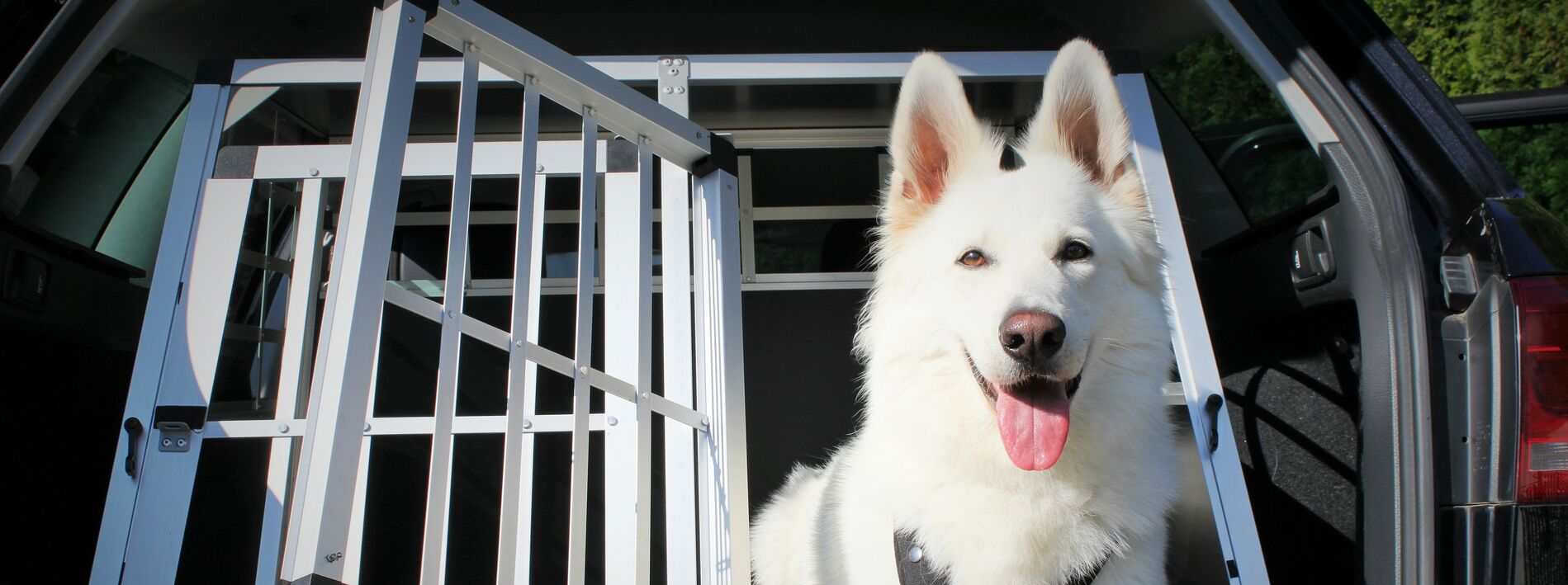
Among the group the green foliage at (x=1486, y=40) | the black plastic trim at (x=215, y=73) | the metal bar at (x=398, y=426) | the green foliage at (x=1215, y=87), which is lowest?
the metal bar at (x=398, y=426)

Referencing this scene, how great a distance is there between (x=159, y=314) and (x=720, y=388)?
127 centimetres

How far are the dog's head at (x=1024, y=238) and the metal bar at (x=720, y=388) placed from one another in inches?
15.8

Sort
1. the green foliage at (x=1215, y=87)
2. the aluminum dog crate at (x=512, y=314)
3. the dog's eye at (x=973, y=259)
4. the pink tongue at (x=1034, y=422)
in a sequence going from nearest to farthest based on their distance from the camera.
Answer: the aluminum dog crate at (x=512, y=314), the pink tongue at (x=1034, y=422), the dog's eye at (x=973, y=259), the green foliage at (x=1215, y=87)

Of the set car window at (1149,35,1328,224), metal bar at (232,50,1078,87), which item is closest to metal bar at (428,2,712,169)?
metal bar at (232,50,1078,87)

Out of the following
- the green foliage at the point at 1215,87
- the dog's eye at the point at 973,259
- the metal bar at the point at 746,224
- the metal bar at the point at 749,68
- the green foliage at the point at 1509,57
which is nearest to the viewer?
the dog's eye at the point at 973,259

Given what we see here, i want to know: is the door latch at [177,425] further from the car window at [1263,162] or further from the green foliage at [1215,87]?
the green foliage at [1215,87]

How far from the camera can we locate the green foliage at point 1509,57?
5805mm

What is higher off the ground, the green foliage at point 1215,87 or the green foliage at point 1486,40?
the green foliage at point 1486,40

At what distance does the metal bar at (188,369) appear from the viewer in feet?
5.56

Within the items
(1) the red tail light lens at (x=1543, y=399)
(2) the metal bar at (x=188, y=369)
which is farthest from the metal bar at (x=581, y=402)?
(1) the red tail light lens at (x=1543, y=399)

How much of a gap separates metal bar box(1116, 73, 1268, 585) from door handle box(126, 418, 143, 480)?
7.30 ft

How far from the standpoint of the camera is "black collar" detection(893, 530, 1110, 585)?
5.29ft

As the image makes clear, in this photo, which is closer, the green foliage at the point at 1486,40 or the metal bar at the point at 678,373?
the metal bar at the point at 678,373

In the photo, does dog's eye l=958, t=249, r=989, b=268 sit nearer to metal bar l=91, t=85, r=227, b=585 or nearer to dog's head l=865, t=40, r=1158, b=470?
dog's head l=865, t=40, r=1158, b=470
